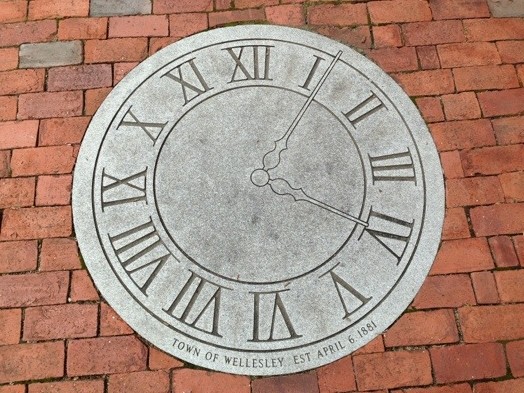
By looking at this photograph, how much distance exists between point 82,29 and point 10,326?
141 cm

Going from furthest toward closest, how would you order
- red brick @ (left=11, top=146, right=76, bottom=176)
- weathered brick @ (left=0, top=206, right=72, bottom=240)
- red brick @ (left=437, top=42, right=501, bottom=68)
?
red brick @ (left=437, top=42, right=501, bottom=68)
red brick @ (left=11, top=146, right=76, bottom=176)
weathered brick @ (left=0, top=206, right=72, bottom=240)

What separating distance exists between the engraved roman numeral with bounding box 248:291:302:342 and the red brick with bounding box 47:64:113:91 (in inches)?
48.1

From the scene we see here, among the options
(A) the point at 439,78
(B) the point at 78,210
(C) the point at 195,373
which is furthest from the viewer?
(A) the point at 439,78

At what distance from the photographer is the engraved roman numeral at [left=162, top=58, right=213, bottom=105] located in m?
2.65

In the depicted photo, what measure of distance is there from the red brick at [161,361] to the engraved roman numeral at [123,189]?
63 centimetres

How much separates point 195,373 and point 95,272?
0.57m

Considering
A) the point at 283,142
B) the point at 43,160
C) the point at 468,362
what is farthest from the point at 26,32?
the point at 468,362

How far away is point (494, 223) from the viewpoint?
2.46 m

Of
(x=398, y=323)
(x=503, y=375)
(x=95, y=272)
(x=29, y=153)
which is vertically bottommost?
(x=503, y=375)

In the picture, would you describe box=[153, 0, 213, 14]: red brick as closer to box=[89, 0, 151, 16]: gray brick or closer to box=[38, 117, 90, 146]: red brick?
box=[89, 0, 151, 16]: gray brick

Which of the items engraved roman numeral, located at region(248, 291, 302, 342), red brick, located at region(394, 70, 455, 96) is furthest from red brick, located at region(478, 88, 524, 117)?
engraved roman numeral, located at region(248, 291, 302, 342)

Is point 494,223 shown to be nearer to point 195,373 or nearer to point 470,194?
point 470,194

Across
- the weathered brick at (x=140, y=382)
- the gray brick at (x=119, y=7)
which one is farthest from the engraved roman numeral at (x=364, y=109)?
the weathered brick at (x=140, y=382)

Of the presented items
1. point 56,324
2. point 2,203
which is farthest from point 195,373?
point 2,203
